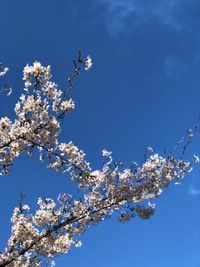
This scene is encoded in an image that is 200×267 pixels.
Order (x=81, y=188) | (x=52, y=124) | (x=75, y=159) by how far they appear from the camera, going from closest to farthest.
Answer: (x=52, y=124) < (x=75, y=159) < (x=81, y=188)

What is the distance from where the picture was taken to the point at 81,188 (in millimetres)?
11453

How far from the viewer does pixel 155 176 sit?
11.8m

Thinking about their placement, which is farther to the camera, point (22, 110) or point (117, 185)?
point (117, 185)

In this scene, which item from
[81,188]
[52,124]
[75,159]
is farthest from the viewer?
[81,188]

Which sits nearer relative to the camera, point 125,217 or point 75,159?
point 75,159

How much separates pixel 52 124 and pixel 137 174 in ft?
11.0

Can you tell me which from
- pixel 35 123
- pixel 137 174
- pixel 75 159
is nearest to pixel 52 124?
pixel 35 123

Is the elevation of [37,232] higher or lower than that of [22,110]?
lower

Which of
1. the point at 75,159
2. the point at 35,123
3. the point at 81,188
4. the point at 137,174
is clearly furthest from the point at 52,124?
the point at 137,174

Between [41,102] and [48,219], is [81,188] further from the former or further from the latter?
[41,102]

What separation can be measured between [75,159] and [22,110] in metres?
1.86

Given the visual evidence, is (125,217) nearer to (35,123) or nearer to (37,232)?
(37,232)

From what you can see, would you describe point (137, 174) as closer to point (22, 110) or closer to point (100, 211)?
point (100, 211)

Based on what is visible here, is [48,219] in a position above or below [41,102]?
below
